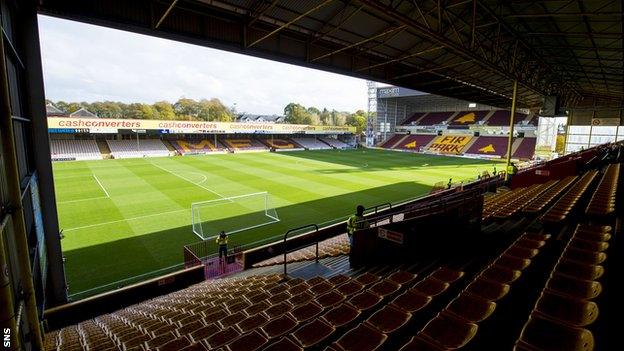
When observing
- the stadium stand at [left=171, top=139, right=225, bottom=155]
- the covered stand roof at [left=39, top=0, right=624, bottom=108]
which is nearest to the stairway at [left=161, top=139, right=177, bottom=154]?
the stadium stand at [left=171, top=139, right=225, bottom=155]

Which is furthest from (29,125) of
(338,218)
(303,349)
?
(338,218)

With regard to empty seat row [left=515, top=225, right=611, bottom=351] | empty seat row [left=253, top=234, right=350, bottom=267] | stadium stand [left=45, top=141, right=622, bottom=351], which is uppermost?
empty seat row [left=515, top=225, right=611, bottom=351]

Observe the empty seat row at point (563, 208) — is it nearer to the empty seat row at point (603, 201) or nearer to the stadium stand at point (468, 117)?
the empty seat row at point (603, 201)

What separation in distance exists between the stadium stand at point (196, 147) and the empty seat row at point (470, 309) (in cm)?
4776

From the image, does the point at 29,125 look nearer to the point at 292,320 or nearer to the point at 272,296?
the point at 272,296

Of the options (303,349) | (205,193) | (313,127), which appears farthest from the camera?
(313,127)

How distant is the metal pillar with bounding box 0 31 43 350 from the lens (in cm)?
334

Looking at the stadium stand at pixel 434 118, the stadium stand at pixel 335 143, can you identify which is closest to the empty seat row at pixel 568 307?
the stadium stand at pixel 335 143

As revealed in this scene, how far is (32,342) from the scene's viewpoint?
13.1 feet

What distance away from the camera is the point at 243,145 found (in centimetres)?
5462

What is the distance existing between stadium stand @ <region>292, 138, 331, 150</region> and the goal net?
4137 centimetres

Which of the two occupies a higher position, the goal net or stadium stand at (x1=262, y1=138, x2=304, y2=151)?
stadium stand at (x1=262, y1=138, x2=304, y2=151)

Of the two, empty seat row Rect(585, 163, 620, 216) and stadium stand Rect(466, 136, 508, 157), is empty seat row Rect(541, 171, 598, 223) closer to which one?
empty seat row Rect(585, 163, 620, 216)

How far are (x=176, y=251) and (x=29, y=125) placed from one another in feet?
Result: 22.4
